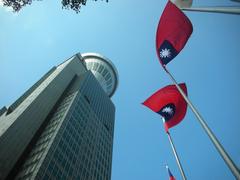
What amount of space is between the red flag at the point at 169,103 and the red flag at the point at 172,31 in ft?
8.03

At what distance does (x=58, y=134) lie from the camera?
52688 millimetres

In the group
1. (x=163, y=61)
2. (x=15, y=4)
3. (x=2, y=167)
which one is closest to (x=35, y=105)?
(x=2, y=167)

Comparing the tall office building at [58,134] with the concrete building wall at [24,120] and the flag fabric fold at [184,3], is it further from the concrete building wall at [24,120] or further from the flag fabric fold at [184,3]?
the flag fabric fold at [184,3]

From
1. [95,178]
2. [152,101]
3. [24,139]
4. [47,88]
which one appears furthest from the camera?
[47,88]

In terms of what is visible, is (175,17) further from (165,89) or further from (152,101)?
(152,101)

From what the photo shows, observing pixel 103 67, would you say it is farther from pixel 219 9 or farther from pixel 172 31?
pixel 219 9

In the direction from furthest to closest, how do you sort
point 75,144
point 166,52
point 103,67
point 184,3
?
point 103,67 < point 75,144 < point 166,52 < point 184,3

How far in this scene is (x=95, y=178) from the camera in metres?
57.2

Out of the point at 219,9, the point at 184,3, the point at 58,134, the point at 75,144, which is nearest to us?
the point at 219,9

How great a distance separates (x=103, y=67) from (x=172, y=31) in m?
134

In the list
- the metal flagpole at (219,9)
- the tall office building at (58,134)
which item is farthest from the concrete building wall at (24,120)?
the metal flagpole at (219,9)

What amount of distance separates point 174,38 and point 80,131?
54.7 metres

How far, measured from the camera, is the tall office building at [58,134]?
145 ft

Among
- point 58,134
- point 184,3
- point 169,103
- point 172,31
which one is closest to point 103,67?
point 58,134
